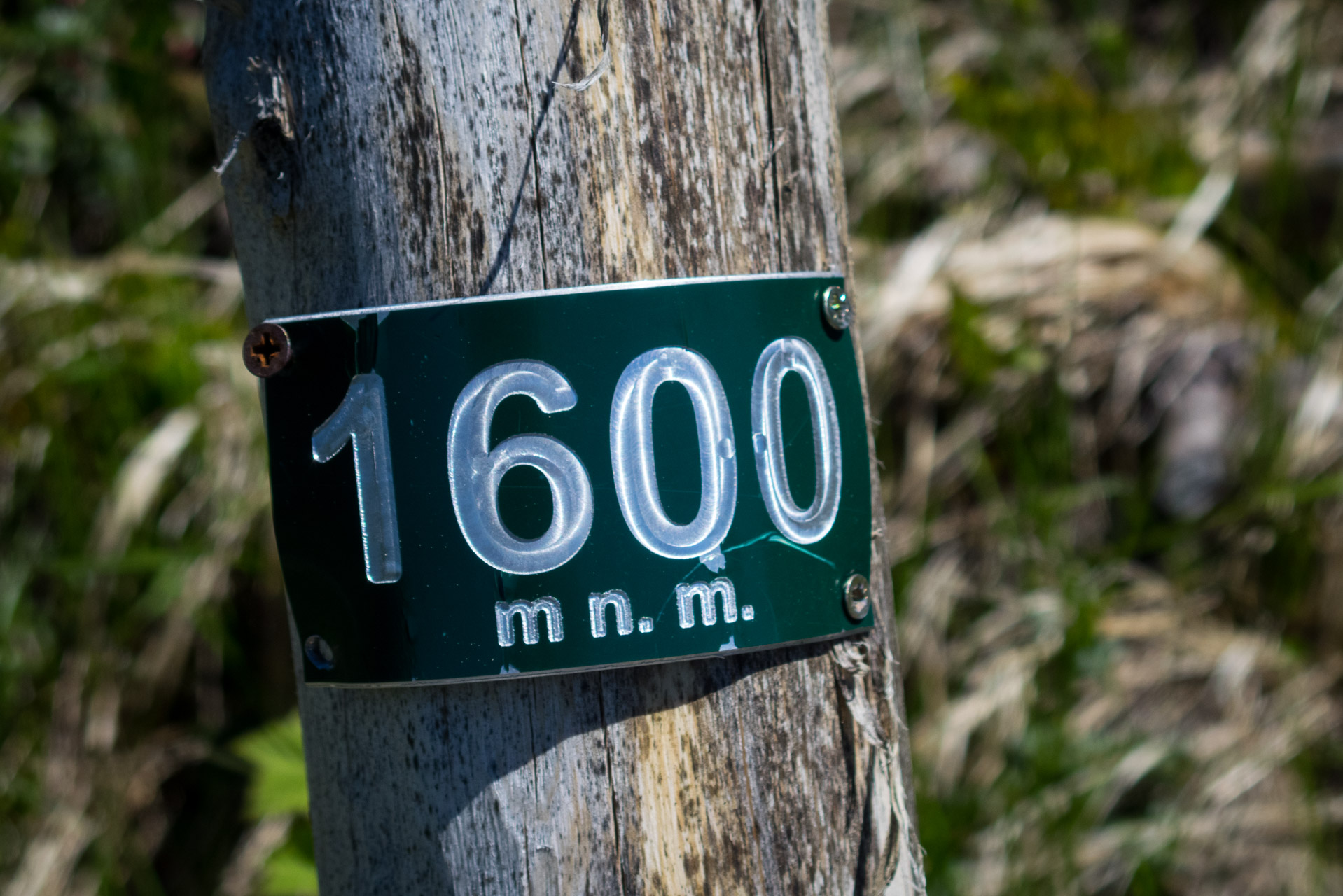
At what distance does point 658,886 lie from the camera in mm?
779

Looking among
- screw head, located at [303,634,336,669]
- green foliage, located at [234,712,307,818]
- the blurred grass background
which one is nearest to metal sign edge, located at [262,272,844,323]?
screw head, located at [303,634,336,669]

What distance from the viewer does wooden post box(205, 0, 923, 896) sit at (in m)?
0.77

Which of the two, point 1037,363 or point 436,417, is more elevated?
point 1037,363

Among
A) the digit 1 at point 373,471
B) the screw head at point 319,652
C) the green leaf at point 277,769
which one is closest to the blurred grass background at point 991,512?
the green leaf at point 277,769

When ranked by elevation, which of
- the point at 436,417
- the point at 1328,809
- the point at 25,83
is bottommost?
the point at 1328,809

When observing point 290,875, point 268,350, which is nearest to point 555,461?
point 268,350

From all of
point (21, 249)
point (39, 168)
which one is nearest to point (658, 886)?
point (21, 249)

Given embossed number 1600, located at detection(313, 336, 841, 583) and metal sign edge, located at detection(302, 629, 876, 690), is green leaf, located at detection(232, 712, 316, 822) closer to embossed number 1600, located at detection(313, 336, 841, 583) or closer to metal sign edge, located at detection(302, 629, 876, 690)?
metal sign edge, located at detection(302, 629, 876, 690)

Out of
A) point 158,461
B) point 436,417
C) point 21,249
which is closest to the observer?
point 436,417

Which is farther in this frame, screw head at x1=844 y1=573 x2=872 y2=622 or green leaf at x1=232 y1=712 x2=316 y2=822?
green leaf at x1=232 y1=712 x2=316 y2=822

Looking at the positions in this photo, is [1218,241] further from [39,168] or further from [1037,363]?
[39,168]

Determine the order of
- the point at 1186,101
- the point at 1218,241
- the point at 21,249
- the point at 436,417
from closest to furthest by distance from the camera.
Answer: the point at 436,417 → the point at 21,249 → the point at 1218,241 → the point at 1186,101

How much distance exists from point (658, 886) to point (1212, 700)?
1941 mm

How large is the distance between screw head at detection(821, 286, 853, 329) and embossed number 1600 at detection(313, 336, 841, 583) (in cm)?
10
